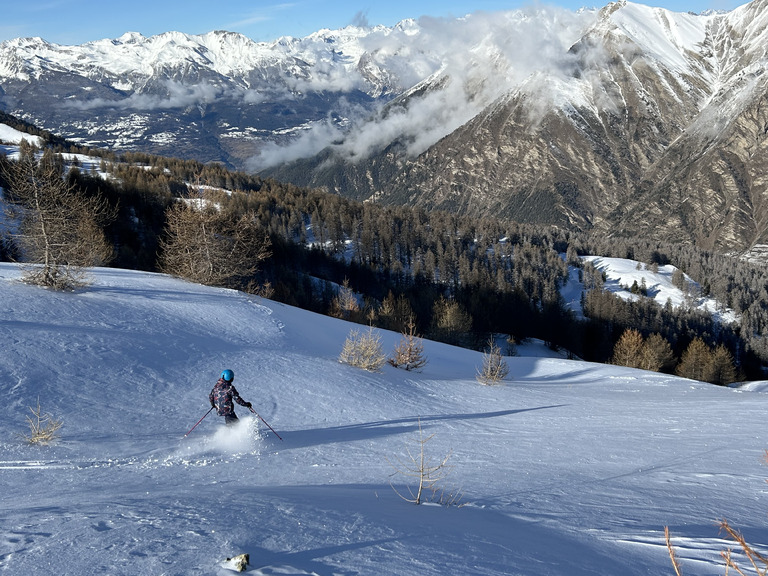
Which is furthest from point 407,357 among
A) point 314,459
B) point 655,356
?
point 655,356

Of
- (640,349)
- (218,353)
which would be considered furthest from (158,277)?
(640,349)

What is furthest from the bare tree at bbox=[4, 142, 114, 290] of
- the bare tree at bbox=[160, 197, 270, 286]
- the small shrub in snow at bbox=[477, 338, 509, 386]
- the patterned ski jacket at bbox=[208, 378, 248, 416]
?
the small shrub in snow at bbox=[477, 338, 509, 386]

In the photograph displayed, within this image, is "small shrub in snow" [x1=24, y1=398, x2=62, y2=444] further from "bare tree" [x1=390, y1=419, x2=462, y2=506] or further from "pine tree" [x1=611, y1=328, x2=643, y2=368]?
"pine tree" [x1=611, y1=328, x2=643, y2=368]

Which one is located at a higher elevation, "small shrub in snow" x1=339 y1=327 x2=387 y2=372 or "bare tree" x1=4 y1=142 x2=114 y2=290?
"bare tree" x1=4 y1=142 x2=114 y2=290

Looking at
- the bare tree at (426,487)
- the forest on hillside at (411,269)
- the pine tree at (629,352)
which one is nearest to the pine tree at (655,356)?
the pine tree at (629,352)

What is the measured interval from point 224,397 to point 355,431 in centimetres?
330

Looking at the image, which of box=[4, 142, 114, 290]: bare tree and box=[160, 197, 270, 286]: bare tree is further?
box=[160, 197, 270, 286]: bare tree

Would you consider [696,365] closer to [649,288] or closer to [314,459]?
[314,459]

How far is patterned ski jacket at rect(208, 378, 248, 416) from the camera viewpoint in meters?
10.5

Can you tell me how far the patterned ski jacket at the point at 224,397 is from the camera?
10508 mm

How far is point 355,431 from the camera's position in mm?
12016

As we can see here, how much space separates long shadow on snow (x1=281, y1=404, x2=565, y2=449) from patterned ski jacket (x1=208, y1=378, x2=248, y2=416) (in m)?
1.43

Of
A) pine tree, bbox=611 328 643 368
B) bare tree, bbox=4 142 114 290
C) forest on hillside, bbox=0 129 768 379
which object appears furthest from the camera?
forest on hillside, bbox=0 129 768 379

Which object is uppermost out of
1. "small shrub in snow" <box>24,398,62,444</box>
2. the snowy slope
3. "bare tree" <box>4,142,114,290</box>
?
the snowy slope
